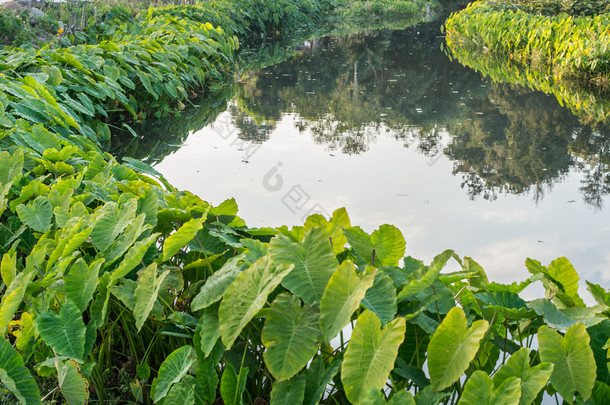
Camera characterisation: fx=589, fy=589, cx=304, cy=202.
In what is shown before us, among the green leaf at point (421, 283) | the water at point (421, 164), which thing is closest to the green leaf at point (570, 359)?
the green leaf at point (421, 283)

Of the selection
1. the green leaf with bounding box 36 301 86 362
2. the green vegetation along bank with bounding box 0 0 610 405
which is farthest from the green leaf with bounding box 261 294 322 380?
the green leaf with bounding box 36 301 86 362

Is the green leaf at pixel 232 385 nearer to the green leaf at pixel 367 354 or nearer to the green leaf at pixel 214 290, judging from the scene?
the green leaf at pixel 214 290

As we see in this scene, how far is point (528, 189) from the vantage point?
4285mm

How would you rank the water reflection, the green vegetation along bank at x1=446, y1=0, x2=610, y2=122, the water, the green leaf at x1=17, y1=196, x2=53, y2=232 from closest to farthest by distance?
1. the green leaf at x1=17, y1=196, x2=53, y2=232
2. the water
3. the water reflection
4. the green vegetation along bank at x1=446, y1=0, x2=610, y2=122

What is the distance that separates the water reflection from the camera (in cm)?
463

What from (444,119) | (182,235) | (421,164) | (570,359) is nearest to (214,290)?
(182,235)

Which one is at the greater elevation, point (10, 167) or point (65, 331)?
point (10, 167)

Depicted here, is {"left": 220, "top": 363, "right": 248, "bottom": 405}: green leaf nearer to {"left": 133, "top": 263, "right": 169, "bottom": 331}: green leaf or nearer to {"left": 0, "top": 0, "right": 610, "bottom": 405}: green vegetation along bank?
{"left": 0, "top": 0, "right": 610, "bottom": 405}: green vegetation along bank

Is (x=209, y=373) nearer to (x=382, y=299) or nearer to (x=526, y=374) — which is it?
(x=382, y=299)

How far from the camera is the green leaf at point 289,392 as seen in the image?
4.28 feet

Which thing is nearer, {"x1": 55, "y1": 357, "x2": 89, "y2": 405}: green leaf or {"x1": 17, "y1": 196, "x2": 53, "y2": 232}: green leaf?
{"x1": 55, "y1": 357, "x2": 89, "y2": 405}: green leaf

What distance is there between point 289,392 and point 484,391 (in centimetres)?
43

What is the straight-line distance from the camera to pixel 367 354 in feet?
3.87

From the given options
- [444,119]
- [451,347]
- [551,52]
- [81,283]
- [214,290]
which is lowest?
[81,283]
